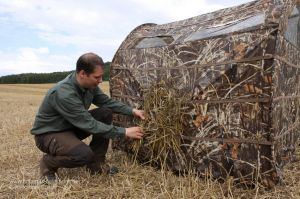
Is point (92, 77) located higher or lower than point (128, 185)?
higher

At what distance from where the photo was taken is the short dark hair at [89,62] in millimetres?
4875

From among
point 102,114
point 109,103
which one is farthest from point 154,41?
point 102,114

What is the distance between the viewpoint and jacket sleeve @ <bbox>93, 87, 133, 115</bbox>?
569cm

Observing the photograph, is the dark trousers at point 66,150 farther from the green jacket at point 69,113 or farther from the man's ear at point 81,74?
the man's ear at point 81,74

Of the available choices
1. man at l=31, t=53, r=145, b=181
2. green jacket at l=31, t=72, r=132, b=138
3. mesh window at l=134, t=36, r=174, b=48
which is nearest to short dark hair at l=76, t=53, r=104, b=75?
man at l=31, t=53, r=145, b=181

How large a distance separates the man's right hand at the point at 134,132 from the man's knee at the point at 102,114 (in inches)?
26.3

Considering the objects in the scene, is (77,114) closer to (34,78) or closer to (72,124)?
(72,124)

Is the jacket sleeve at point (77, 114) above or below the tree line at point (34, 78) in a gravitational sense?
above

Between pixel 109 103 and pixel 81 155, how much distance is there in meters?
1.08

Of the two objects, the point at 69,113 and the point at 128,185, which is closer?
the point at 128,185

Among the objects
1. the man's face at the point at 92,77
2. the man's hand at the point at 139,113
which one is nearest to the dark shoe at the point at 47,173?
the man's face at the point at 92,77

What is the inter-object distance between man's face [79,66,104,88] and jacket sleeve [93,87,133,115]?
0.71m

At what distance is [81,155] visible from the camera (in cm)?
493

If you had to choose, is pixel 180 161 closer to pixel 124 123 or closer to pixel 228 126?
pixel 228 126
